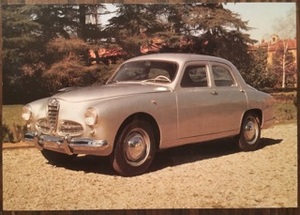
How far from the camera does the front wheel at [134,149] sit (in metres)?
3.06

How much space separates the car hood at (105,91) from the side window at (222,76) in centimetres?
45

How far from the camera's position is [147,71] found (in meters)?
3.22

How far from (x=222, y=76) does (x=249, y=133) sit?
0.58 m

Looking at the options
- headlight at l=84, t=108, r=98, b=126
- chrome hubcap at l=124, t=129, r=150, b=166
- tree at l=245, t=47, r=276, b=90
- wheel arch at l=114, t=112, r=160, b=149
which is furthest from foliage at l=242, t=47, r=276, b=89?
headlight at l=84, t=108, r=98, b=126

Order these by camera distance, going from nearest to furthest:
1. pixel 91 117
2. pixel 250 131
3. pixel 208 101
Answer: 1. pixel 91 117
2. pixel 208 101
3. pixel 250 131

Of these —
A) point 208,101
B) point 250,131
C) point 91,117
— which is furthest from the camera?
point 250,131

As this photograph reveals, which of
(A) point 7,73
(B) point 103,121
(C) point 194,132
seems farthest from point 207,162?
(A) point 7,73

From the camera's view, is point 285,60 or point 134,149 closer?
point 134,149

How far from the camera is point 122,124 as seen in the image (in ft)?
10.00

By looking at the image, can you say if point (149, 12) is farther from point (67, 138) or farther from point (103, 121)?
point (67, 138)

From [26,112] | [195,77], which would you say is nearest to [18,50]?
[26,112]

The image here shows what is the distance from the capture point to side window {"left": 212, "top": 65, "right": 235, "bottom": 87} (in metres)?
3.25

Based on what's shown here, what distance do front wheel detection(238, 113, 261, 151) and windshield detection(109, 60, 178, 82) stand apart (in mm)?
810

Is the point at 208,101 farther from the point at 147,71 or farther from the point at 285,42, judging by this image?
the point at 285,42
